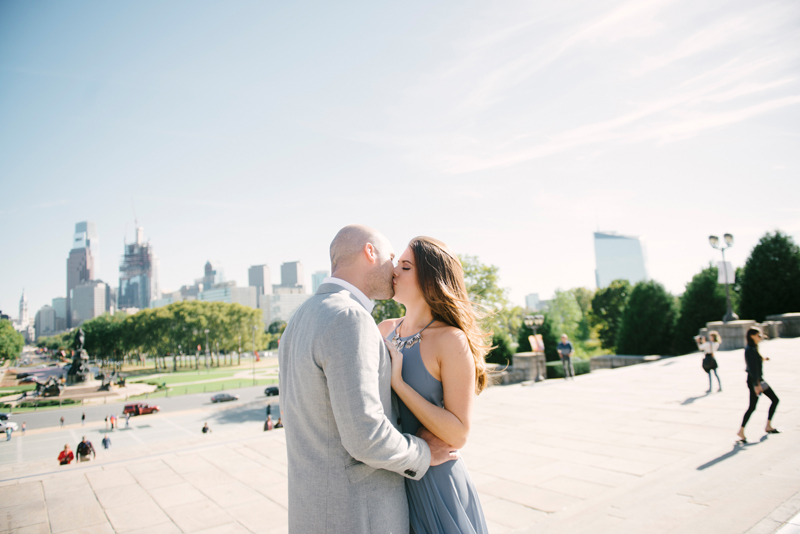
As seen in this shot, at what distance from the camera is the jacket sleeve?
1567 millimetres

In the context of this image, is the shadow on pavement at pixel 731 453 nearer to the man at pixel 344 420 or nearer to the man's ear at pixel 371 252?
the man at pixel 344 420

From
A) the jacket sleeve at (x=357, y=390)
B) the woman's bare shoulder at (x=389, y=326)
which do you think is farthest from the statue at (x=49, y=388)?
the jacket sleeve at (x=357, y=390)

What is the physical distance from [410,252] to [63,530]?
17.6 feet

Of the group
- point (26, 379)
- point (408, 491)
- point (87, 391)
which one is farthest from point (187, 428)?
point (408, 491)

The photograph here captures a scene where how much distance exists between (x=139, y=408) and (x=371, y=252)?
115ft

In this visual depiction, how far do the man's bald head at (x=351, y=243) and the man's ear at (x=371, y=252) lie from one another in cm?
1

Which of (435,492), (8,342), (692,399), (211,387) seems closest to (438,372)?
(435,492)

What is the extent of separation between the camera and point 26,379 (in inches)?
649

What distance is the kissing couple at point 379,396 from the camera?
161 cm

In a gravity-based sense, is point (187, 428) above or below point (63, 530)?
below

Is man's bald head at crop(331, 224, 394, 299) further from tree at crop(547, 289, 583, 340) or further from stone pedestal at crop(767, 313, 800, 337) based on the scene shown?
tree at crop(547, 289, 583, 340)

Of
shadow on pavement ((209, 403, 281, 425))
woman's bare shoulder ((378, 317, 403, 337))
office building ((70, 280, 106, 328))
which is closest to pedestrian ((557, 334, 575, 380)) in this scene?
woman's bare shoulder ((378, 317, 403, 337))

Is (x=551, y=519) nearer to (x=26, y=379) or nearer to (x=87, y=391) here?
(x=26, y=379)

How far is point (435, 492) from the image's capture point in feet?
6.64
